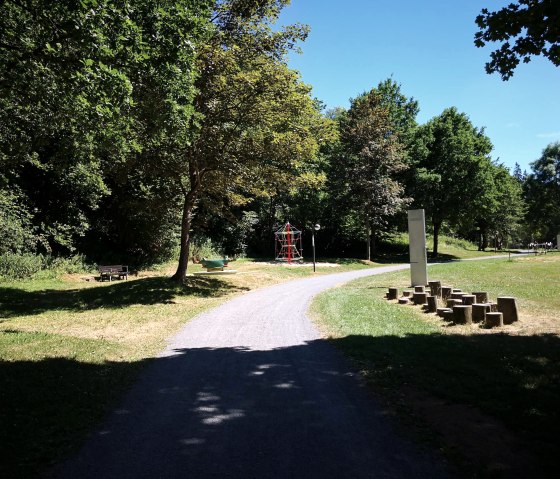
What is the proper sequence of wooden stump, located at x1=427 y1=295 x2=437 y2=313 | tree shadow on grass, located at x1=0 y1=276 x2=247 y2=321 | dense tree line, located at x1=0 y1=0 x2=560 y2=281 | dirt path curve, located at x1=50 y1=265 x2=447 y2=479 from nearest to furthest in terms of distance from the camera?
dirt path curve, located at x1=50 y1=265 x2=447 y2=479, dense tree line, located at x1=0 y1=0 x2=560 y2=281, wooden stump, located at x1=427 y1=295 x2=437 y2=313, tree shadow on grass, located at x1=0 y1=276 x2=247 y2=321

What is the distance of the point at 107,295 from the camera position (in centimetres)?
1734

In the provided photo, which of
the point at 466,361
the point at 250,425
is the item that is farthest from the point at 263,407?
the point at 466,361

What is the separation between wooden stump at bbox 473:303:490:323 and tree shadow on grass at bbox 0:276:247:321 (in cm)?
1041

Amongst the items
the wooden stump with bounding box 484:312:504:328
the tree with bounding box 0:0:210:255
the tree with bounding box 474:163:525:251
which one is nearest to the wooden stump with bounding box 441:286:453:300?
the wooden stump with bounding box 484:312:504:328

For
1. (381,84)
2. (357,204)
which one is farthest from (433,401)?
(381,84)

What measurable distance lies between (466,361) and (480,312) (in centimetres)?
396

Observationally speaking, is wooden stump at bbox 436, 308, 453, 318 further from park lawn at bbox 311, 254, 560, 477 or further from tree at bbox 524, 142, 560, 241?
tree at bbox 524, 142, 560, 241

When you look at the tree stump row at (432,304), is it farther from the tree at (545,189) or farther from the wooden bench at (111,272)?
the tree at (545,189)

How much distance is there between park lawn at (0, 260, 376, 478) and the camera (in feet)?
15.2

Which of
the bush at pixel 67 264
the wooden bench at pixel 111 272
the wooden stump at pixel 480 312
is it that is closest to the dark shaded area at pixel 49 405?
the wooden stump at pixel 480 312

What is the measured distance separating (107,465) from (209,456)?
3.09 ft

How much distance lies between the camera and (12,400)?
563 cm

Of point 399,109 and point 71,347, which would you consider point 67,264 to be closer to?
point 71,347

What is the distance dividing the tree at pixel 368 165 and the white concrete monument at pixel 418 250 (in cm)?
1915
